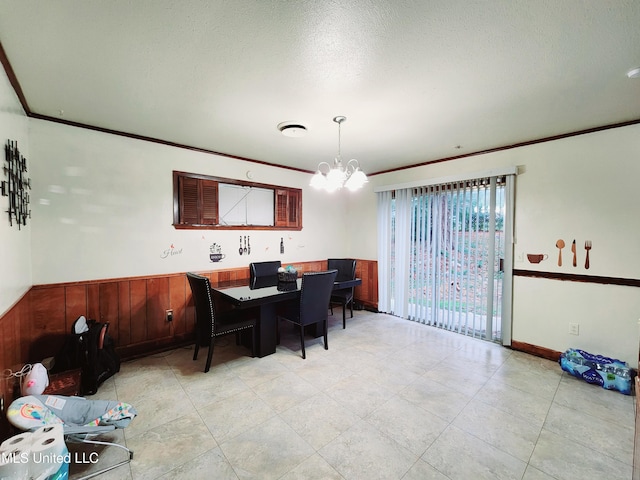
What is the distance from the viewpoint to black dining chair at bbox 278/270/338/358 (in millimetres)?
2945

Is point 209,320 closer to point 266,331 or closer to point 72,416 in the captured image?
point 266,331

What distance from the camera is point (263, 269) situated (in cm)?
394

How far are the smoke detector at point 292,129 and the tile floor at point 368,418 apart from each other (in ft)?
8.00

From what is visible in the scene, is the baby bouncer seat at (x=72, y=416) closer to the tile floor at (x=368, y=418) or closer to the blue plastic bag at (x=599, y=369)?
the tile floor at (x=368, y=418)

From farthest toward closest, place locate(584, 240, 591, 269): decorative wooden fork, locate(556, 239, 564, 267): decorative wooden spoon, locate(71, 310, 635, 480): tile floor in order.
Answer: locate(556, 239, 564, 267): decorative wooden spoon < locate(584, 240, 591, 269): decorative wooden fork < locate(71, 310, 635, 480): tile floor

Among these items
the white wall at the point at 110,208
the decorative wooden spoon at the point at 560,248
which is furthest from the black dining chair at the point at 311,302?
the decorative wooden spoon at the point at 560,248

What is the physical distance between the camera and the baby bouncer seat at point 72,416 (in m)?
1.44

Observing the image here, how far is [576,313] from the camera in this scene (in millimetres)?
2846

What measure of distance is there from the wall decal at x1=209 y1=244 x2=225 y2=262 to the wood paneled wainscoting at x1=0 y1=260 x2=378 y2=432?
176 millimetres

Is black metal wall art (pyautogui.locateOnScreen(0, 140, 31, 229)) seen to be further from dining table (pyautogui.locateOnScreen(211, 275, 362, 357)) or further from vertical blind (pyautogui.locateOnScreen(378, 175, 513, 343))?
vertical blind (pyautogui.locateOnScreen(378, 175, 513, 343))

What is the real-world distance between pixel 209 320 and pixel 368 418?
1.69 metres

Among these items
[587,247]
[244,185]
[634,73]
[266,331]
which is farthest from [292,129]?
[587,247]

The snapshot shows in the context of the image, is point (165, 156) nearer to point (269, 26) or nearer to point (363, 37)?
point (269, 26)

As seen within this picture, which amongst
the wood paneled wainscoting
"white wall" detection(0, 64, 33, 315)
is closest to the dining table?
the wood paneled wainscoting
